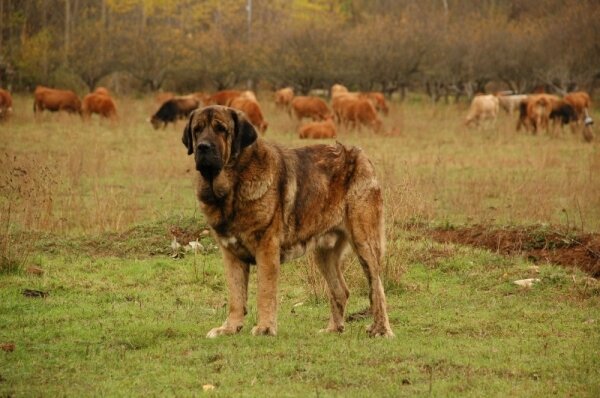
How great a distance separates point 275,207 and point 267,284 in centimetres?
66

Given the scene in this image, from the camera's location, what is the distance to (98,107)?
35156mm

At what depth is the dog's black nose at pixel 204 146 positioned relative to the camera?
811 centimetres

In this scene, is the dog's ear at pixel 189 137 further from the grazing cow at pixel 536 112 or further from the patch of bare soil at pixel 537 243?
the grazing cow at pixel 536 112

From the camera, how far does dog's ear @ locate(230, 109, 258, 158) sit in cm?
838

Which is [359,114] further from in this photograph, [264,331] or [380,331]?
[264,331]

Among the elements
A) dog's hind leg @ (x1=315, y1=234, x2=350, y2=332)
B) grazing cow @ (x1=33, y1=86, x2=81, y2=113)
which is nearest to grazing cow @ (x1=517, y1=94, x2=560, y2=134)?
grazing cow @ (x1=33, y1=86, x2=81, y2=113)

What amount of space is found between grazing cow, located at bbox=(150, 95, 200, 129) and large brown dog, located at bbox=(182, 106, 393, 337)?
83.0 ft

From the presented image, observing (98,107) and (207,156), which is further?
(98,107)

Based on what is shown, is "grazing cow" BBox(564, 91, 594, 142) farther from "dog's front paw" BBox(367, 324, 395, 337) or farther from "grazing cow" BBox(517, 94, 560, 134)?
"dog's front paw" BBox(367, 324, 395, 337)

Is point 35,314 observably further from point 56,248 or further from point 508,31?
point 508,31

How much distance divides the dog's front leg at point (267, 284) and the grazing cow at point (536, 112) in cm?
2709

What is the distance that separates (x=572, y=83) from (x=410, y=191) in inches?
1533

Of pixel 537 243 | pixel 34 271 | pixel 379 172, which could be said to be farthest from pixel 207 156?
pixel 379 172

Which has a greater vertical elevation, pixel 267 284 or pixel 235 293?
pixel 267 284
